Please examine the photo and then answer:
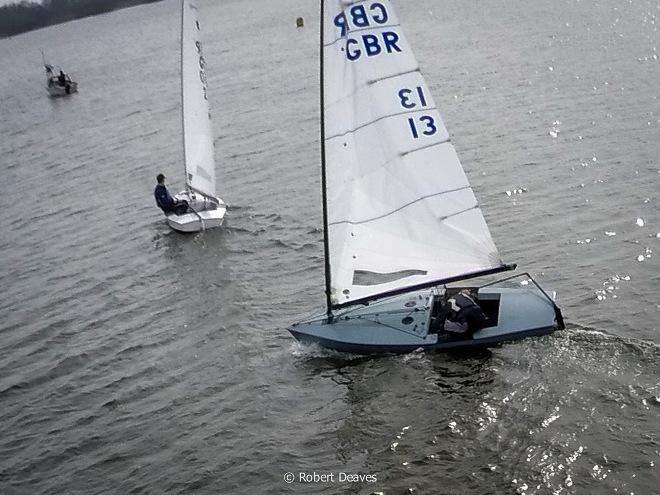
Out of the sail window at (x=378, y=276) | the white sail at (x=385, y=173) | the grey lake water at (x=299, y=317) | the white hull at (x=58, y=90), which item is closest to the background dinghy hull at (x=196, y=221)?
the grey lake water at (x=299, y=317)

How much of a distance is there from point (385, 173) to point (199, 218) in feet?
46.8

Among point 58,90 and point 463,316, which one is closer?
point 463,316

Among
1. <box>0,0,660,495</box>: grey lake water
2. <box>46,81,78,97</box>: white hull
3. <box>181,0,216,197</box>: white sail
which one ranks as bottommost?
<box>0,0,660,495</box>: grey lake water

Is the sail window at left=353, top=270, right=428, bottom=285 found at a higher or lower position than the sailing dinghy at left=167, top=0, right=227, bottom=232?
lower

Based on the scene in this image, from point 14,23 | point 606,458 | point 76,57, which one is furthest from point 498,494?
point 14,23

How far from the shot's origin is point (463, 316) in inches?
733

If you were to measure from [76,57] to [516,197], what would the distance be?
301 ft

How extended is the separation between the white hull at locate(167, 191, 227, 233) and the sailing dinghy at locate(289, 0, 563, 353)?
12.0 meters

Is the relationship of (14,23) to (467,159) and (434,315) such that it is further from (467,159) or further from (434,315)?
(434,315)

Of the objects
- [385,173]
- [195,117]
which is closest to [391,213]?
[385,173]

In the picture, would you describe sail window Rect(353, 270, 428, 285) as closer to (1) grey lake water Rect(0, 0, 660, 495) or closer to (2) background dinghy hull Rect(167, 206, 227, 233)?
(1) grey lake water Rect(0, 0, 660, 495)

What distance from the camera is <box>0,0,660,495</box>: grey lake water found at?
16703 millimetres

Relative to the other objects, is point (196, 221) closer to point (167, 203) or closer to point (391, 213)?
point (167, 203)

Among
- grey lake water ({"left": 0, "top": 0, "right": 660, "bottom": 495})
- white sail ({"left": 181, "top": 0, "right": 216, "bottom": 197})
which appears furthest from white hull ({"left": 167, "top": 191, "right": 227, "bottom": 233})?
white sail ({"left": 181, "top": 0, "right": 216, "bottom": 197})
